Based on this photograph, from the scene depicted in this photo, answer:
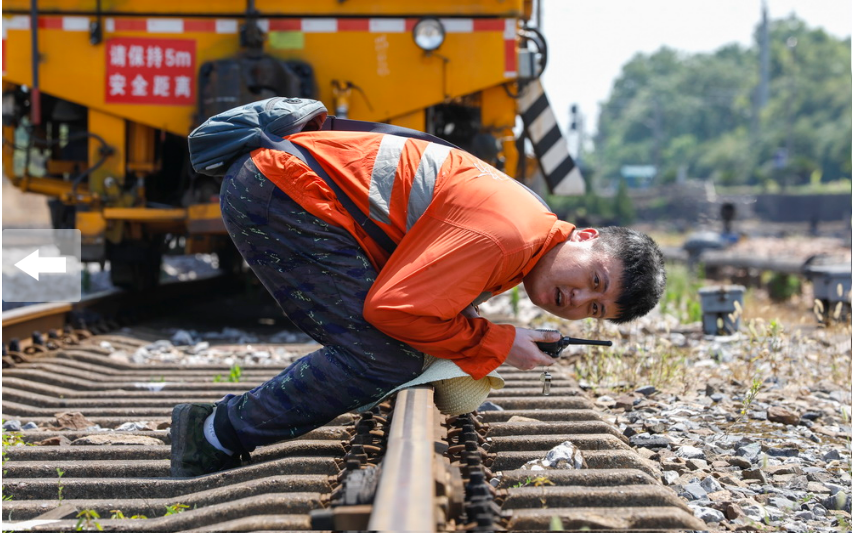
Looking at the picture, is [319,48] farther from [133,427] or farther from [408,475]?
[408,475]

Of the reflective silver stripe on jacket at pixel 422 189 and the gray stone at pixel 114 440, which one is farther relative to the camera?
the gray stone at pixel 114 440

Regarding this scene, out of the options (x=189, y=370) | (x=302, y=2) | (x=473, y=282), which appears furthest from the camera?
(x=302, y=2)

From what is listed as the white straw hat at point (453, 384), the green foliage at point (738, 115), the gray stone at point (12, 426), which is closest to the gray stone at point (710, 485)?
the white straw hat at point (453, 384)

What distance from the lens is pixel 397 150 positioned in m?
3.09

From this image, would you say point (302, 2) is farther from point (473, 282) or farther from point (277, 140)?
point (473, 282)

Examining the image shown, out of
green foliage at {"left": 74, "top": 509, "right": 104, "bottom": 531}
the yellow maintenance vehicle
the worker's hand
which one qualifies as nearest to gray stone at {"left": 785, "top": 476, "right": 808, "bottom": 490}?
the worker's hand

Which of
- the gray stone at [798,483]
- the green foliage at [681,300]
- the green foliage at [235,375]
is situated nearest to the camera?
the gray stone at [798,483]

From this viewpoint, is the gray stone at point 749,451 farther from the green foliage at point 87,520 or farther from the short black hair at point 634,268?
the green foliage at point 87,520

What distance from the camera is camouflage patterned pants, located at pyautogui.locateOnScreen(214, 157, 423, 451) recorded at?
3.00 m

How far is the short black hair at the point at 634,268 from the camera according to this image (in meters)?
2.96

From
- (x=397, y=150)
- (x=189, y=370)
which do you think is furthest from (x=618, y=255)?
(x=189, y=370)

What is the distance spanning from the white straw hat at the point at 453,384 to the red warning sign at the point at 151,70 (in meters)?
4.16

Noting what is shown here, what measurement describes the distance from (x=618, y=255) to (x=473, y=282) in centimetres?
49

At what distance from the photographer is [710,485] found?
3.00 metres
